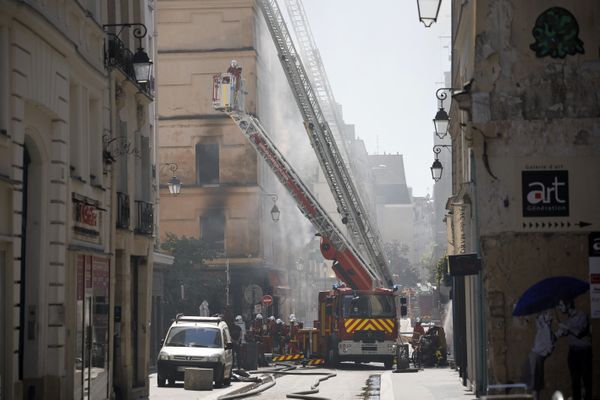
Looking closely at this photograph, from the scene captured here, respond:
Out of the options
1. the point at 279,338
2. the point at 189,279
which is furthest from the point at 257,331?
the point at 189,279

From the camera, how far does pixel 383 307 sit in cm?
4512

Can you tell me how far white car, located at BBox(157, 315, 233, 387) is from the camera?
3297 centimetres

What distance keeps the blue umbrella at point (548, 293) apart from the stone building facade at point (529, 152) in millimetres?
1746

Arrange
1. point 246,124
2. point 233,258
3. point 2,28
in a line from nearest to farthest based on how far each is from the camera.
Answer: point 2,28 < point 246,124 < point 233,258

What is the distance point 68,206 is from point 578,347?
8.76 metres

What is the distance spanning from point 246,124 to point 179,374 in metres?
13.8

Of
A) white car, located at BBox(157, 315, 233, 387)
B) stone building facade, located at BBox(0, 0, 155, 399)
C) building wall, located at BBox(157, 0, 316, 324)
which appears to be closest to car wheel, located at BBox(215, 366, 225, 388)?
white car, located at BBox(157, 315, 233, 387)

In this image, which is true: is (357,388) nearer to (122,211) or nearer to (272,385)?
(272,385)

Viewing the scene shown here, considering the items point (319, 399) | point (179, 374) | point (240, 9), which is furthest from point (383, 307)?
point (240, 9)

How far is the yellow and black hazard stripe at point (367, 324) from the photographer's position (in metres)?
45.0

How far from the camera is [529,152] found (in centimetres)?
2139

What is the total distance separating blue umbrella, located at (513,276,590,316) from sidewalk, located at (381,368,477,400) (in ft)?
19.6

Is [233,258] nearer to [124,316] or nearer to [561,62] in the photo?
[124,316]

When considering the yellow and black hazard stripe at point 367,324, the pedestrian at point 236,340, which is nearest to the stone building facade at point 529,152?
the pedestrian at point 236,340
